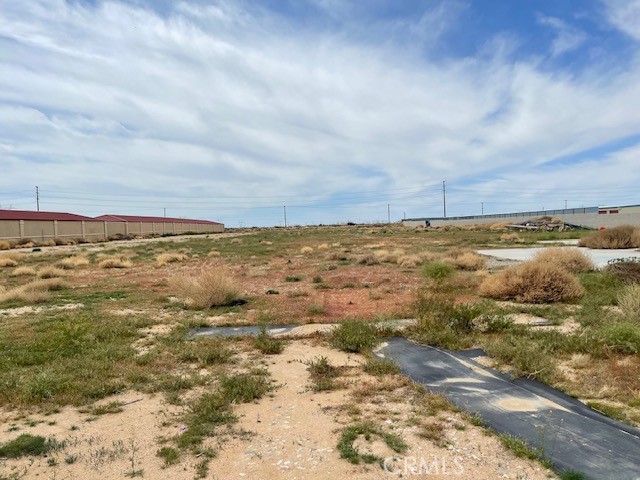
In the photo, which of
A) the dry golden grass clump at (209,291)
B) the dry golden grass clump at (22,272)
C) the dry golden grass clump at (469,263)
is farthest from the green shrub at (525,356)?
the dry golden grass clump at (22,272)

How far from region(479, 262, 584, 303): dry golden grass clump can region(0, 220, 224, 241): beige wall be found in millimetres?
55348

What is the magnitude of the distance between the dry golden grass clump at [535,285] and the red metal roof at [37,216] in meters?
56.5

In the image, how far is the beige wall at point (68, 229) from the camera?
50.4 meters

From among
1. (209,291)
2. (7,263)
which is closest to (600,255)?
(209,291)

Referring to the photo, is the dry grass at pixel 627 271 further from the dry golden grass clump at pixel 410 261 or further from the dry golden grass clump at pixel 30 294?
the dry golden grass clump at pixel 30 294

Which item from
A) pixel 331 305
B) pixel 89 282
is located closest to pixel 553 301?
pixel 331 305

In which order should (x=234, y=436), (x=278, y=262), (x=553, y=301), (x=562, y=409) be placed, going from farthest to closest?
(x=278, y=262) < (x=553, y=301) < (x=562, y=409) < (x=234, y=436)

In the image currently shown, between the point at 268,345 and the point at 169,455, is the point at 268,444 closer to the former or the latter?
the point at 169,455

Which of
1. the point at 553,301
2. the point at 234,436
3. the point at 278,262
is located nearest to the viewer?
the point at 234,436

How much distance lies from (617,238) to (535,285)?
61.7 ft

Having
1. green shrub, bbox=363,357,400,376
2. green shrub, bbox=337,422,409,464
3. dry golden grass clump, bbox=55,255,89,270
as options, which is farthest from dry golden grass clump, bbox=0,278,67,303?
green shrub, bbox=337,422,409,464

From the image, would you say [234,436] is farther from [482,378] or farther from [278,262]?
[278,262]

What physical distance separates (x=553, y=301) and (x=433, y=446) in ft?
29.7

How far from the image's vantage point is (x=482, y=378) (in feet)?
20.9
